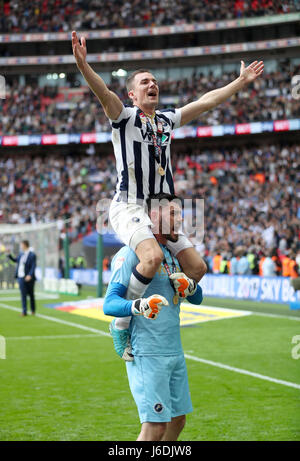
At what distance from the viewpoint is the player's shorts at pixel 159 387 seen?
149 inches

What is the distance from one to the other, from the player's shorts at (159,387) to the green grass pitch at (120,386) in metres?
2.33

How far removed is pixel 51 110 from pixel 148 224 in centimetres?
3926

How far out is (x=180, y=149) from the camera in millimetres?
39281

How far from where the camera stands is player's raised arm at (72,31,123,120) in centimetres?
401

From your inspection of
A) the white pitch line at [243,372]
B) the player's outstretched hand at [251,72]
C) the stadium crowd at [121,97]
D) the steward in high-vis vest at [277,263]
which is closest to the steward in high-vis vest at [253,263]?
the steward in high-vis vest at [277,263]

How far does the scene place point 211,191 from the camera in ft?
109

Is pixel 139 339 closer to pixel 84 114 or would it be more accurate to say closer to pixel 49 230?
pixel 49 230

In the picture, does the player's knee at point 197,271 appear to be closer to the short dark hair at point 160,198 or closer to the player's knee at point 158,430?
the short dark hair at point 160,198

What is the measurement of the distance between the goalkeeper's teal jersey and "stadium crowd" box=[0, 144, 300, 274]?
61.6 feet

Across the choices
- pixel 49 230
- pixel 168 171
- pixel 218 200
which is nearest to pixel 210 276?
pixel 49 230

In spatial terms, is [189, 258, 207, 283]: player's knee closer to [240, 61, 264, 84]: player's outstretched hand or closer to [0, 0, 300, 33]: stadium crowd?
[240, 61, 264, 84]: player's outstretched hand

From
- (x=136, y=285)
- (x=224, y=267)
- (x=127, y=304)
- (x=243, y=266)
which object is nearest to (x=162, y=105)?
(x=224, y=267)

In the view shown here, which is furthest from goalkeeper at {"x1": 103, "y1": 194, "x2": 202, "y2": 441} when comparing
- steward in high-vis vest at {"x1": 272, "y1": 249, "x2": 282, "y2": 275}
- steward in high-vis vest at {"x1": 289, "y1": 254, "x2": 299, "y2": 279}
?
steward in high-vis vest at {"x1": 272, "y1": 249, "x2": 282, "y2": 275}

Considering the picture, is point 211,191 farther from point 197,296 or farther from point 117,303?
point 117,303
